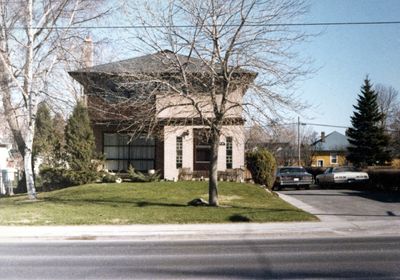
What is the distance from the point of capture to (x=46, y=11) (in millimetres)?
23438

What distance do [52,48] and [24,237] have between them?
40.6ft

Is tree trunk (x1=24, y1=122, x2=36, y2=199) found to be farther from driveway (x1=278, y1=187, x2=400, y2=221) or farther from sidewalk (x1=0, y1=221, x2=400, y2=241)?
driveway (x1=278, y1=187, x2=400, y2=221)

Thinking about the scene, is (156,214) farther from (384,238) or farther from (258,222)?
(384,238)

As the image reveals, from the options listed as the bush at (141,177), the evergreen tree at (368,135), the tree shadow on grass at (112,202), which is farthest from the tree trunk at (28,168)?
the evergreen tree at (368,135)

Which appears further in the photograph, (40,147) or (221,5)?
(40,147)

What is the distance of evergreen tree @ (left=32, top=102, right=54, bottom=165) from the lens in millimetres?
28672

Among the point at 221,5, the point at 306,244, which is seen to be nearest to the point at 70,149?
the point at 221,5

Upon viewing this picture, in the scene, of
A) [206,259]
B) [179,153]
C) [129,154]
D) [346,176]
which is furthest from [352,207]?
[129,154]

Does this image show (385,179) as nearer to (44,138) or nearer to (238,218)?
(238,218)

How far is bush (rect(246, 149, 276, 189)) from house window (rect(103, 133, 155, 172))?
19.8 feet

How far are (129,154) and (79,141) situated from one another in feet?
12.1

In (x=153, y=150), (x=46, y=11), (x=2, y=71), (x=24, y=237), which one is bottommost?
(x=24, y=237)

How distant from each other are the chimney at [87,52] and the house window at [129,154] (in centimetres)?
601

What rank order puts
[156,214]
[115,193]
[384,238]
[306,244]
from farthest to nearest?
[115,193]
[156,214]
[384,238]
[306,244]
